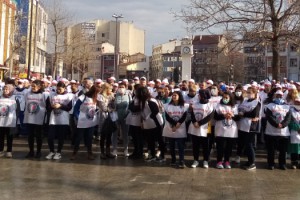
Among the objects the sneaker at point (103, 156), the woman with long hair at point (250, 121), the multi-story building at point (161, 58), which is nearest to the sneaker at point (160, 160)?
the sneaker at point (103, 156)

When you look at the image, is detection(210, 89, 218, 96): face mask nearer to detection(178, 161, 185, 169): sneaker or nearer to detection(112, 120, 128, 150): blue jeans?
detection(178, 161, 185, 169): sneaker

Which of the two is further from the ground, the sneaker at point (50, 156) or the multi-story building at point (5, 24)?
the multi-story building at point (5, 24)

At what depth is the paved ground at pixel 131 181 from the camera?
7.48 metres

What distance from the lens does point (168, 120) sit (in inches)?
400

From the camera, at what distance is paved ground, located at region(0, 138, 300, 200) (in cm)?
748

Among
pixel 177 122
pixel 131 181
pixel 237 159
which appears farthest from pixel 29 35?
pixel 131 181

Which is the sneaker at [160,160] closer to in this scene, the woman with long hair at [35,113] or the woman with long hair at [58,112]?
the woman with long hair at [58,112]

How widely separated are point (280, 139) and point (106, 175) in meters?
4.22

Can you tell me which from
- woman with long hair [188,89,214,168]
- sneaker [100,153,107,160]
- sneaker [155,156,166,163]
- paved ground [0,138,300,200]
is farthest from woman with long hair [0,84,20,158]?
woman with long hair [188,89,214,168]

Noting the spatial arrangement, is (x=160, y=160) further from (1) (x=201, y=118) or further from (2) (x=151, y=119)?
(1) (x=201, y=118)

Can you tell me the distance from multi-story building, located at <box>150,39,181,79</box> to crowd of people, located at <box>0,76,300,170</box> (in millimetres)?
124514

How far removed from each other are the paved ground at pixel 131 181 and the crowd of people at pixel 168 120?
499 millimetres

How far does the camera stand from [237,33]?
2106 cm

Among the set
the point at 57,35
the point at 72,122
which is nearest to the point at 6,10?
the point at 57,35
